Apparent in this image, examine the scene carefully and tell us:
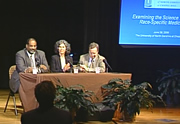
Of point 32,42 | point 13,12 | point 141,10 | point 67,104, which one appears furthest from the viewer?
point 13,12

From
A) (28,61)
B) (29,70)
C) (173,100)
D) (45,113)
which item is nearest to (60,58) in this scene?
(28,61)

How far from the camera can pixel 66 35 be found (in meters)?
8.10

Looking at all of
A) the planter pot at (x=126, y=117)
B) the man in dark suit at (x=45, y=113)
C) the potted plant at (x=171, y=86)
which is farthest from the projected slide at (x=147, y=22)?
the man in dark suit at (x=45, y=113)

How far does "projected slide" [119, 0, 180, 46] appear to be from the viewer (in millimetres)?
6523

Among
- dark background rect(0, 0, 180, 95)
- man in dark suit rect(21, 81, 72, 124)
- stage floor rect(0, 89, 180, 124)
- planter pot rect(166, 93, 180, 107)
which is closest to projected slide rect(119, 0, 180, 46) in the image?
dark background rect(0, 0, 180, 95)

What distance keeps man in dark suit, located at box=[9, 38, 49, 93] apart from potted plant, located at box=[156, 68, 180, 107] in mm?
2322

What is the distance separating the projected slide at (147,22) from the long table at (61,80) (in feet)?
5.78

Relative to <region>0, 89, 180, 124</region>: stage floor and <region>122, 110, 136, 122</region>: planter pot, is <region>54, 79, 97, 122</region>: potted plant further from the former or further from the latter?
<region>122, 110, 136, 122</region>: planter pot

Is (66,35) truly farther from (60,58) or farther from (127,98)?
(127,98)

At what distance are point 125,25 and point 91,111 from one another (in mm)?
2336

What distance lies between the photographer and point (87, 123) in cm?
474

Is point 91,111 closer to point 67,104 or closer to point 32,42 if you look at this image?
point 67,104

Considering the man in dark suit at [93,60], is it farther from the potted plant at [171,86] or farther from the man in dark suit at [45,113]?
the man in dark suit at [45,113]

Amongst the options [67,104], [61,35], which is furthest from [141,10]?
[67,104]
